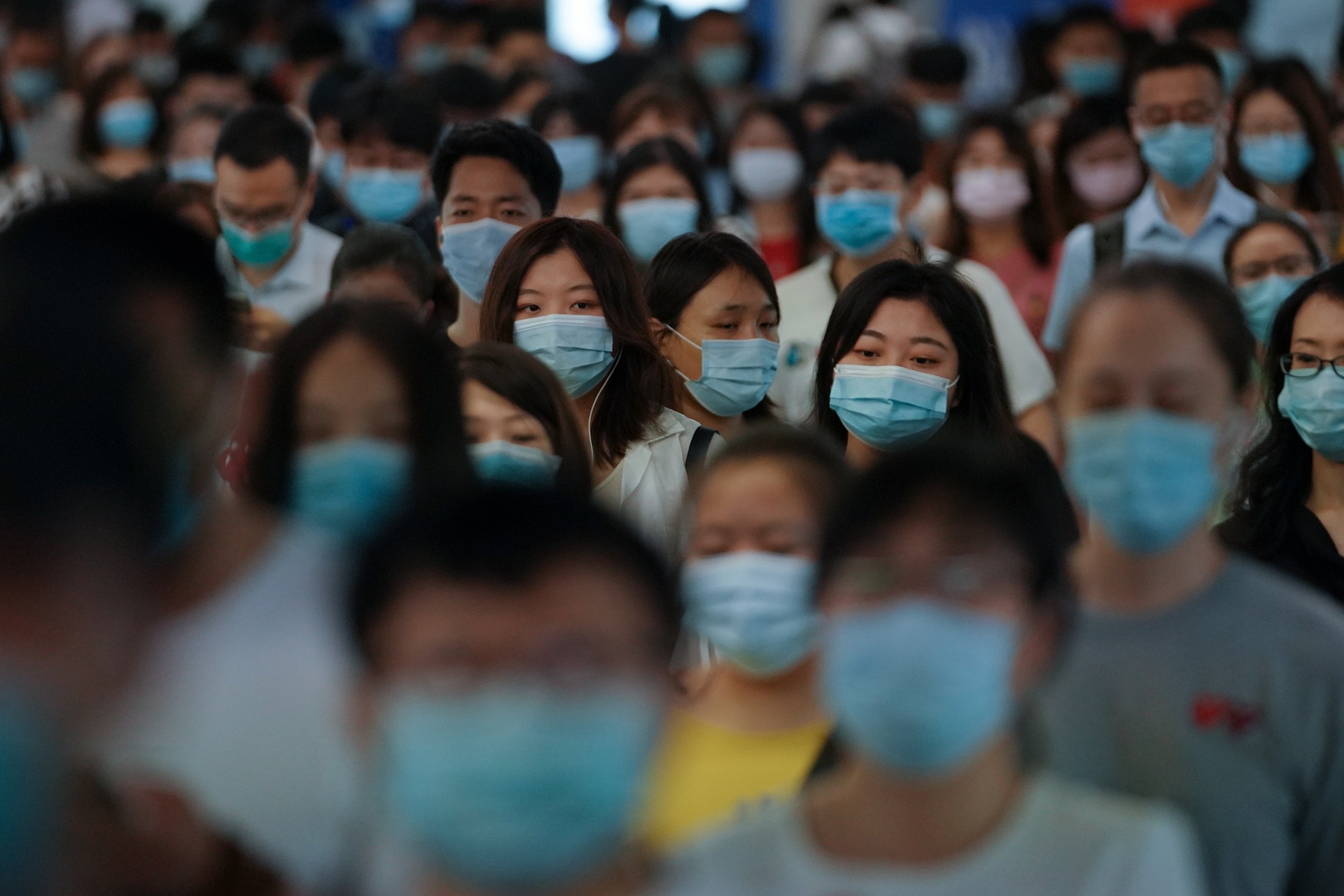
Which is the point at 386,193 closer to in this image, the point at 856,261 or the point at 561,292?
the point at 856,261

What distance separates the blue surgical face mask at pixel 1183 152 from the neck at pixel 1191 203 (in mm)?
26

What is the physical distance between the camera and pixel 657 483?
4918 millimetres

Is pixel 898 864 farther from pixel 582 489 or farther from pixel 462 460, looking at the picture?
pixel 582 489

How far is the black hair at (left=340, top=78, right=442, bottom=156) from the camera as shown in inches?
304

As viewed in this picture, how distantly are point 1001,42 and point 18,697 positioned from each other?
13151 mm

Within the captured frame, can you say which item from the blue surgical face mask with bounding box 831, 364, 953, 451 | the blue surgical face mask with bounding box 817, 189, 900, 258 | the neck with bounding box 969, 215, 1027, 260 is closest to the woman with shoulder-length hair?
the blue surgical face mask with bounding box 831, 364, 953, 451

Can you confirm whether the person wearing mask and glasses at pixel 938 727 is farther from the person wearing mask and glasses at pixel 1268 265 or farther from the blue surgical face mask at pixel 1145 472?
the person wearing mask and glasses at pixel 1268 265

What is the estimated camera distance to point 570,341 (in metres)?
5.10

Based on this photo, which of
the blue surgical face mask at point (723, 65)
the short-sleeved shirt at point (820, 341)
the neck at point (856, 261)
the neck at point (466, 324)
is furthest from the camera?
A: the blue surgical face mask at point (723, 65)

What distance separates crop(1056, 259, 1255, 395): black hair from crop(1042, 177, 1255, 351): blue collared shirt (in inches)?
136

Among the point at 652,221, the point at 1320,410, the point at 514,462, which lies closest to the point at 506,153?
the point at 652,221

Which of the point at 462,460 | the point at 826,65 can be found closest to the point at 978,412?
the point at 462,460

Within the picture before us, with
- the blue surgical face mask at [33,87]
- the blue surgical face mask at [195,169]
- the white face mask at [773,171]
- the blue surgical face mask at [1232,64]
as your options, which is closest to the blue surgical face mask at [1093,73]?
the blue surgical face mask at [1232,64]

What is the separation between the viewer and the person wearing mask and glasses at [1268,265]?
6.11m
